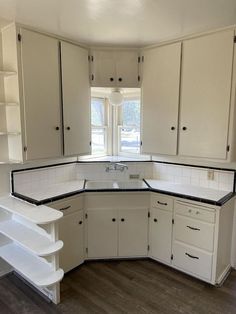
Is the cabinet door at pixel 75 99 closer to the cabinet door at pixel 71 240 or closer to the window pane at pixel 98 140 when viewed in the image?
the window pane at pixel 98 140

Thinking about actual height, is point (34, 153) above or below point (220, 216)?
above

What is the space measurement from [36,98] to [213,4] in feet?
5.44

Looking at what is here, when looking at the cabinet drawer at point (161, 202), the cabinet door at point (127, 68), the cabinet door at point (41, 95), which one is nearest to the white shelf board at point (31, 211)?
the cabinet door at point (41, 95)

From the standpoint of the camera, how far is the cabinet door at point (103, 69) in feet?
8.93

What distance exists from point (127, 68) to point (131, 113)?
75 centimetres

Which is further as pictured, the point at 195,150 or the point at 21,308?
the point at 195,150

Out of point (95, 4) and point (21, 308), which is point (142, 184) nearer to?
point (21, 308)

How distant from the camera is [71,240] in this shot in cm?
249

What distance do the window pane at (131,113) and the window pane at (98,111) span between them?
0.99 feet

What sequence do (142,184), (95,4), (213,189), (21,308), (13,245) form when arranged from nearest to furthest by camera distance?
1. (95,4)
2. (21,308)
3. (13,245)
4. (213,189)
5. (142,184)

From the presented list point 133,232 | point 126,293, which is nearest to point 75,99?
point 133,232

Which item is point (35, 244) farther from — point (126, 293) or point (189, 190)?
point (189, 190)

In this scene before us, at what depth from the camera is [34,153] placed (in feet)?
7.64

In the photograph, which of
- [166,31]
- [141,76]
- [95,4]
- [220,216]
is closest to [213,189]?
[220,216]
